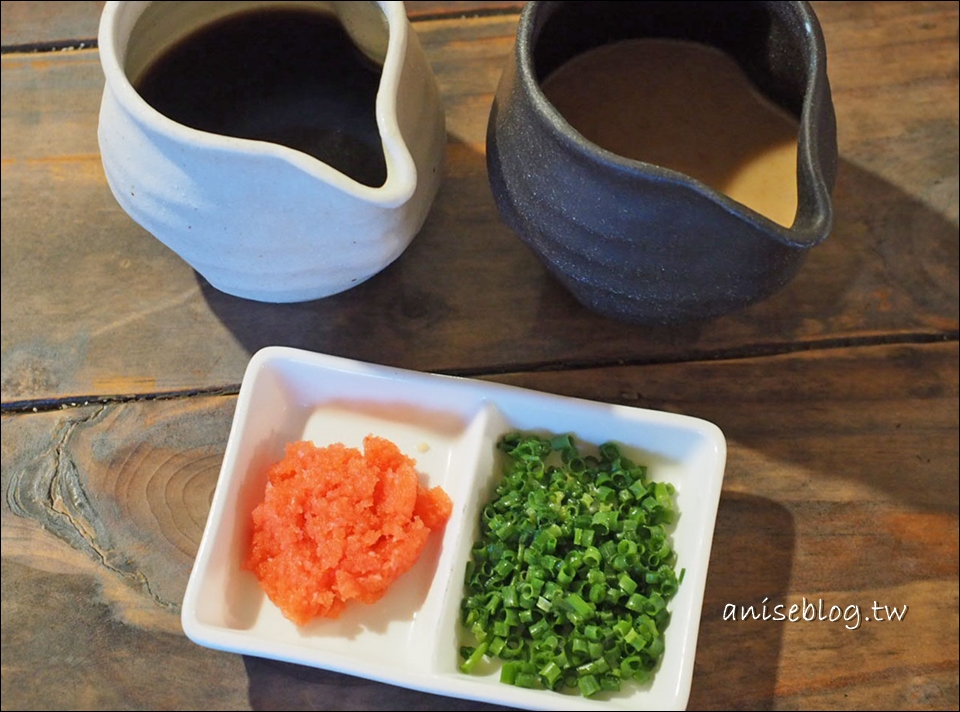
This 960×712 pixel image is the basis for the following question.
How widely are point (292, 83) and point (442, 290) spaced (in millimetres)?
322

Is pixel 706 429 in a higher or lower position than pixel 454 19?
lower

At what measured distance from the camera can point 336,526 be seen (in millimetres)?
990

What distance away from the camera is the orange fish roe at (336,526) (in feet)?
3.23

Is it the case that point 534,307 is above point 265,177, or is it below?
below

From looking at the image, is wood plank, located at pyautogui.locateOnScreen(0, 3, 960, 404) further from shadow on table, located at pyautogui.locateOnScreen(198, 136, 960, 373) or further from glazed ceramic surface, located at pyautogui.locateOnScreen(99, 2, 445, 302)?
glazed ceramic surface, located at pyautogui.locateOnScreen(99, 2, 445, 302)

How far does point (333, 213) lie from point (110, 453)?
1.64 ft

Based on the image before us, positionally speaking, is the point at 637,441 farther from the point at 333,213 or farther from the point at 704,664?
the point at 333,213

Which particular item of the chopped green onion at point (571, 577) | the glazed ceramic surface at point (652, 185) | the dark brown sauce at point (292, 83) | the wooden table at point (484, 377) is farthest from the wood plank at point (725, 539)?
the dark brown sauce at point (292, 83)

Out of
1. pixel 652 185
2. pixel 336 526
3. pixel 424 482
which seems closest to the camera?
pixel 652 185

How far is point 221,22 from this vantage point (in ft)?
3.39

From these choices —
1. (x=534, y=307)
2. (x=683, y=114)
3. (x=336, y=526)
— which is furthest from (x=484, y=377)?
(x=683, y=114)

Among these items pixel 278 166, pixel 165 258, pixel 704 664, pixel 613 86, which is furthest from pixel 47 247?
pixel 704 664

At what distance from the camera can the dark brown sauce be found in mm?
1021

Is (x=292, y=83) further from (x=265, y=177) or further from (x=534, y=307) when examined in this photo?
(x=534, y=307)
